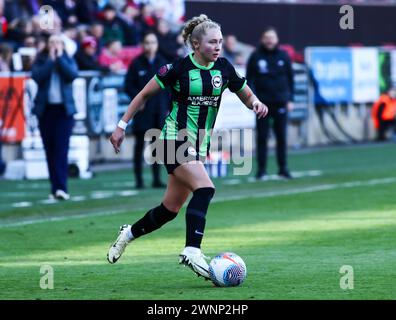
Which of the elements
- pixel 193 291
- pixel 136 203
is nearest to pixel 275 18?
pixel 136 203

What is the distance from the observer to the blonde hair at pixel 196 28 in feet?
34.4

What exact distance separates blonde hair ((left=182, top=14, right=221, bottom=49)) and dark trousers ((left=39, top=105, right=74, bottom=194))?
7.39m

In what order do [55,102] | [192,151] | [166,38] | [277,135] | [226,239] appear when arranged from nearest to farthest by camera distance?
[192,151] < [226,239] < [55,102] < [277,135] < [166,38]

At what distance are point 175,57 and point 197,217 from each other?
12.2 meters

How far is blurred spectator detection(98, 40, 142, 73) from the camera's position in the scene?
25.3 meters

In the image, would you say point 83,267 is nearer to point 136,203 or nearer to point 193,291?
point 193,291

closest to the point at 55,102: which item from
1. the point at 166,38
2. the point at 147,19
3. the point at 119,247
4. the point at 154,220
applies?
the point at 119,247

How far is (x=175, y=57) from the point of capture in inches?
880

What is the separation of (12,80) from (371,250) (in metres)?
11.7

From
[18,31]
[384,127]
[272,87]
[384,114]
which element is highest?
[18,31]

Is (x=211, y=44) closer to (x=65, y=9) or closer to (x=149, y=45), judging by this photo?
(x=149, y=45)

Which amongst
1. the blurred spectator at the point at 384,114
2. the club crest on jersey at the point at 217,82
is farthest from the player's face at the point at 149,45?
the blurred spectator at the point at 384,114

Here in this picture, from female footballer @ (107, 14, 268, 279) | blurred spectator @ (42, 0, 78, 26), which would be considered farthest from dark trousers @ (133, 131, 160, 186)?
female footballer @ (107, 14, 268, 279)

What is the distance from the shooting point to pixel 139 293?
9617 millimetres
